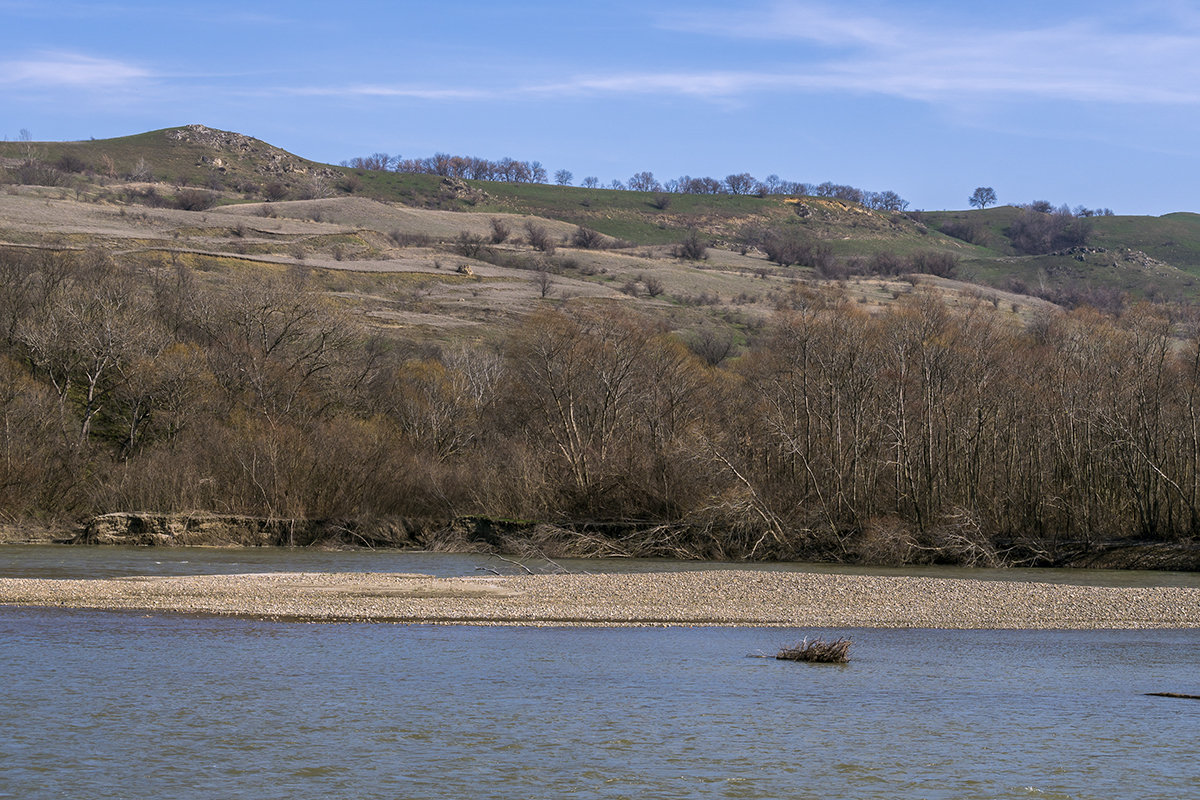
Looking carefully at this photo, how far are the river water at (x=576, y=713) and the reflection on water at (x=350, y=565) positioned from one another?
12.2 meters

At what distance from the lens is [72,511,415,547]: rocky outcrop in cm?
5294

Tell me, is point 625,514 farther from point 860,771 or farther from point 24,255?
point 24,255

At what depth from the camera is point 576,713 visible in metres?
19.4

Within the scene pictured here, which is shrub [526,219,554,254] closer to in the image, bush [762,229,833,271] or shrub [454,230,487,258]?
shrub [454,230,487,258]

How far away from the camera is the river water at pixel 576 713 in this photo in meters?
15.4

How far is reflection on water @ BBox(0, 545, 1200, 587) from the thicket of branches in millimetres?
3011

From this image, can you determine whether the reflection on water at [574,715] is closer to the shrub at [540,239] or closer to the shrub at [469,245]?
the shrub at [469,245]

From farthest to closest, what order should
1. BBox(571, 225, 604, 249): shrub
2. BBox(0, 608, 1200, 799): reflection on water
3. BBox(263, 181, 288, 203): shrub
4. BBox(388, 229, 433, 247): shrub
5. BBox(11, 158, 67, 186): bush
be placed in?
BBox(263, 181, 288, 203): shrub, BBox(571, 225, 604, 249): shrub, BBox(11, 158, 67, 186): bush, BBox(388, 229, 433, 247): shrub, BBox(0, 608, 1200, 799): reflection on water

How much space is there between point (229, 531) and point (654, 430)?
20.7 m

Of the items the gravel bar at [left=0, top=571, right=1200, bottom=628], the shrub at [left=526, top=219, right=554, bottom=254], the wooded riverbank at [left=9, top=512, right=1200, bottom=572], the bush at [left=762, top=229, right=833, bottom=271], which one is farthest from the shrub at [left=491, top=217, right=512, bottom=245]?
the gravel bar at [left=0, top=571, right=1200, bottom=628]

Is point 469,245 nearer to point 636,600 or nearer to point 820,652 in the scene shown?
point 636,600

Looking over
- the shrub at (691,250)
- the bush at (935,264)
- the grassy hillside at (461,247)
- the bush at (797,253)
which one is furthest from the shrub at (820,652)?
the bush at (935,264)

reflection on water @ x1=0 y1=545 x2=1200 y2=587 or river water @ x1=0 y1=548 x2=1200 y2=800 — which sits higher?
river water @ x1=0 y1=548 x2=1200 y2=800

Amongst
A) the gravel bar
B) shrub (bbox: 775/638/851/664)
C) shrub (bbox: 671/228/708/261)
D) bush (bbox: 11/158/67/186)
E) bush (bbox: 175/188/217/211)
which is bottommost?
the gravel bar
